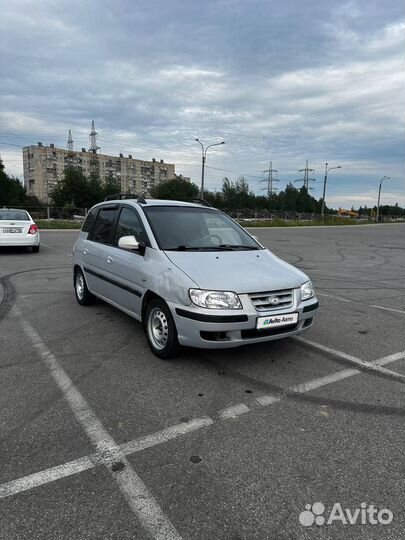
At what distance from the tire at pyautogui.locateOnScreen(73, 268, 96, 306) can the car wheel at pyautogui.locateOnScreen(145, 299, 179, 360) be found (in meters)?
2.28

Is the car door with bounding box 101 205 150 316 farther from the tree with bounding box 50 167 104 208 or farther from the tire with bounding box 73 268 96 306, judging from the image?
the tree with bounding box 50 167 104 208

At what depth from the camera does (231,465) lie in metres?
2.54

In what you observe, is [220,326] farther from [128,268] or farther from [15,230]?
[15,230]

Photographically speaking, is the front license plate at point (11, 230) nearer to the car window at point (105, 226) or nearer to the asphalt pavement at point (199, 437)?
the car window at point (105, 226)

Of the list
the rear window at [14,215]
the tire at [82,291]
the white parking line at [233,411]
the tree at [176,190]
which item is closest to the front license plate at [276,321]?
the white parking line at [233,411]

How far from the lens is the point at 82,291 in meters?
6.43

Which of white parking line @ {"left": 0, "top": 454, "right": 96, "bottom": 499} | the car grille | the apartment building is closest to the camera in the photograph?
white parking line @ {"left": 0, "top": 454, "right": 96, "bottom": 499}

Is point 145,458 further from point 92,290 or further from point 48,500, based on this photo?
point 92,290

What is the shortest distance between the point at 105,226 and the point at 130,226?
0.82 meters

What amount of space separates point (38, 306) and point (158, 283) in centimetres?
328

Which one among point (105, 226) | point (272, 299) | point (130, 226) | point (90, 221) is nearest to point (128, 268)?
point (130, 226)

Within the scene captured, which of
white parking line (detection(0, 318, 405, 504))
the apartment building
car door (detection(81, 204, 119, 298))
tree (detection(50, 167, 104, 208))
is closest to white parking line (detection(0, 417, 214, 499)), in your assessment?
white parking line (detection(0, 318, 405, 504))

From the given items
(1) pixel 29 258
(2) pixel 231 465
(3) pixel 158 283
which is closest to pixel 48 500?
(2) pixel 231 465

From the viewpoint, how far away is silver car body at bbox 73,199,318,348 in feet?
12.1
